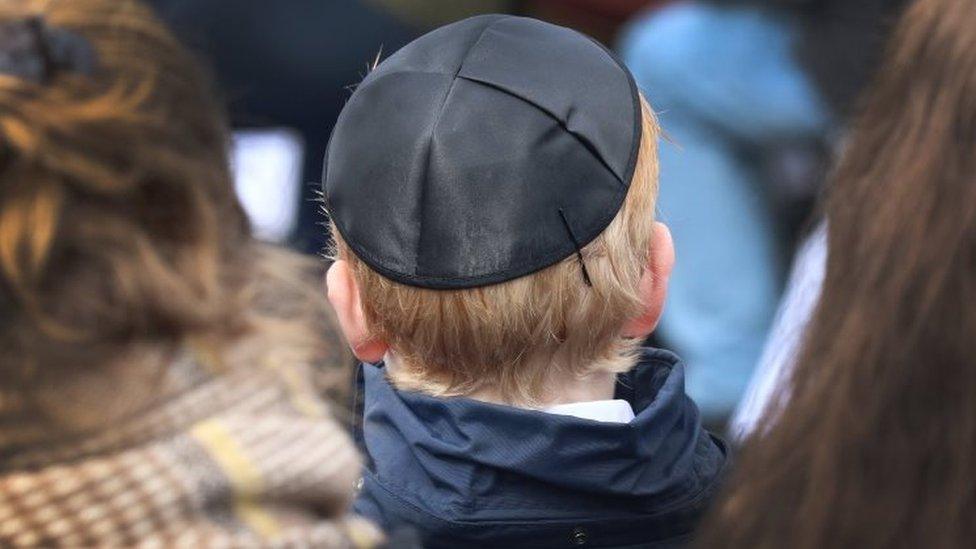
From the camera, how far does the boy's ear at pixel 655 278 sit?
78.1 inches

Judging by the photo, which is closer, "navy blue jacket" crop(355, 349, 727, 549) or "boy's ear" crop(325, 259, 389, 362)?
"navy blue jacket" crop(355, 349, 727, 549)

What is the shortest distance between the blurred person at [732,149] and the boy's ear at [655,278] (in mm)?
2059

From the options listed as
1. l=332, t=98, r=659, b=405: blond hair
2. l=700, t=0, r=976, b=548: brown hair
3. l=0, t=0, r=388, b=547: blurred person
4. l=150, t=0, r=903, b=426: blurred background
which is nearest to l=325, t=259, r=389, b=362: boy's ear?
l=332, t=98, r=659, b=405: blond hair

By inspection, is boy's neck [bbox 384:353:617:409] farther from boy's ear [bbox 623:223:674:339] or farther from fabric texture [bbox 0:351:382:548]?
fabric texture [bbox 0:351:382:548]

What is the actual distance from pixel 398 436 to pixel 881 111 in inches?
31.0

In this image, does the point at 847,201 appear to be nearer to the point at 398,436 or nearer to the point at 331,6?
the point at 398,436

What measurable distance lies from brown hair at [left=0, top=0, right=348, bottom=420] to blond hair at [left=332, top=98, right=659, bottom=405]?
491 millimetres

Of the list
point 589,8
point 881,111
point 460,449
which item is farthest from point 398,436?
point 589,8

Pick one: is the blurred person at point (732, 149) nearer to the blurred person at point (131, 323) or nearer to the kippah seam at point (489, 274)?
the kippah seam at point (489, 274)

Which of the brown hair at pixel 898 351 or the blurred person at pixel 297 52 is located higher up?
the brown hair at pixel 898 351

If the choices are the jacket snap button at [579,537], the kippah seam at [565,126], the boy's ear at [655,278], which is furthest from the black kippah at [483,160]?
the jacket snap button at [579,537]

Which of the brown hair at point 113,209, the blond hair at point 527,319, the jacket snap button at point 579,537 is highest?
the brown hair at point 113,209

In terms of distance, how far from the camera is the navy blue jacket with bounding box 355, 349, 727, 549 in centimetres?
185

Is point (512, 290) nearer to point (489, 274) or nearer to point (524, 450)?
point (489, 274)
